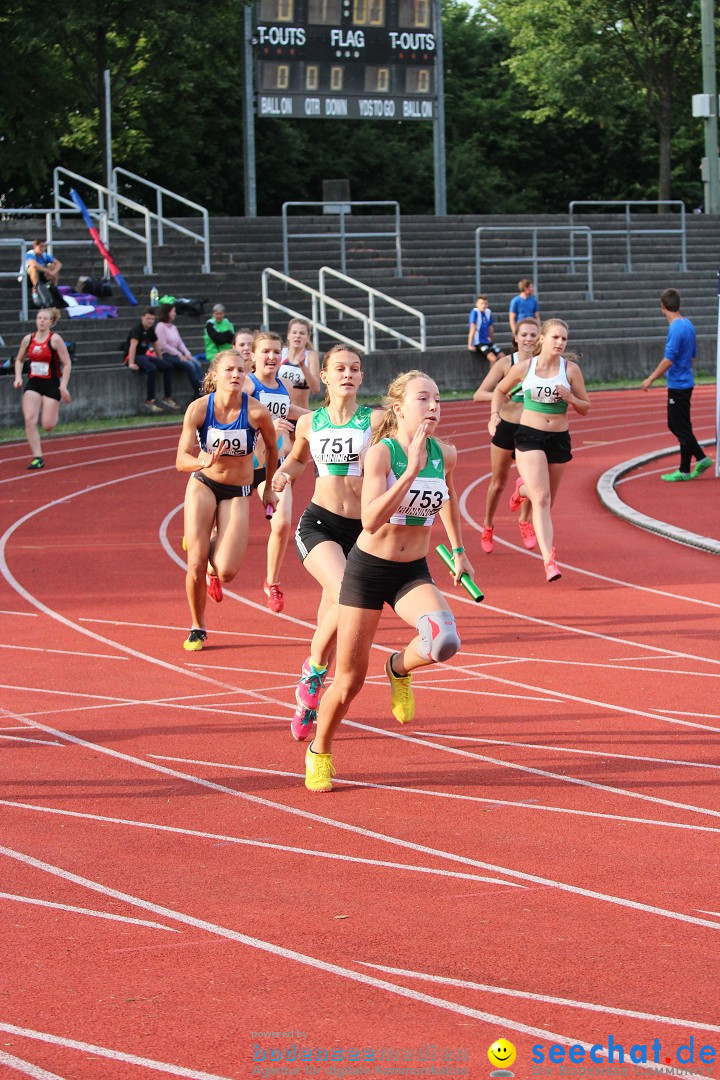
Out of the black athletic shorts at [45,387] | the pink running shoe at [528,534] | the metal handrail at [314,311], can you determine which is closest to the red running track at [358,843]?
the pink running shoe at [528,534]

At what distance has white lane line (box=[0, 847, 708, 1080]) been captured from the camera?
13.9ft

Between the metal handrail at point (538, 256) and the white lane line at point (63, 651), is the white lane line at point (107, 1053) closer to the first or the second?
the white lane line at point (63, 651)

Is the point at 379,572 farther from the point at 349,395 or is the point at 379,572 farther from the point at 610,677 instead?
the point at 610,677

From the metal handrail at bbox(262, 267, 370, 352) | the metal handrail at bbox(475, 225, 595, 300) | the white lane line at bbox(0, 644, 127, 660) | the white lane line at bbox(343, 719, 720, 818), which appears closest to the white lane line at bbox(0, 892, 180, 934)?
the white lane line at bbox(343, 719, 720, 818)

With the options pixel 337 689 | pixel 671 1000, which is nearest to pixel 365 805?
pixel 337 689

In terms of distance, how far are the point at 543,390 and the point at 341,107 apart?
23.6 metres

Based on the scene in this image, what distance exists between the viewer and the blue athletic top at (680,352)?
17.5m

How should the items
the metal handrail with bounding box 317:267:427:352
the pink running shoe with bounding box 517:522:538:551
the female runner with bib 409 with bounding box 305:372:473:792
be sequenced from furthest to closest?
the metal handrail with bounding box 317:267:427:352, the pink running shoe with bounding box 517:522:538:551, the female runner with bib 409 with bounding box 305:372:473:792

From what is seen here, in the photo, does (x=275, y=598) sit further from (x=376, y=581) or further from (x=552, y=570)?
(x=376, y=581)

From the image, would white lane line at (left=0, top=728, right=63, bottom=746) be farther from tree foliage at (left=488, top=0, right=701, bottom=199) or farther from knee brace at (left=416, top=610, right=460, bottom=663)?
tree foliage at (left=488, top=0, right=701, bottom=199)

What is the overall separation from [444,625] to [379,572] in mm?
451

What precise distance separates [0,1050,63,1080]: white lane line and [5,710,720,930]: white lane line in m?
2.08

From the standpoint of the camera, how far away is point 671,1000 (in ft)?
14.8

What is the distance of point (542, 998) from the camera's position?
4555mm
